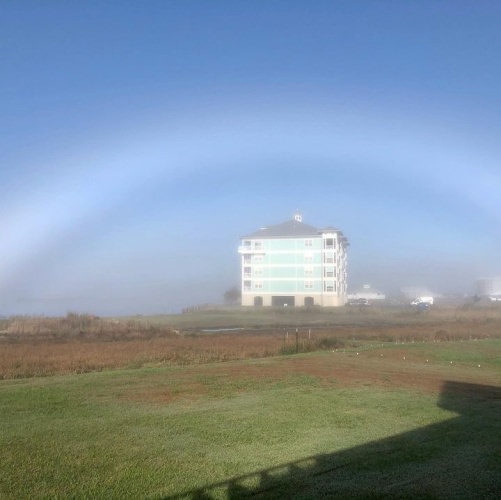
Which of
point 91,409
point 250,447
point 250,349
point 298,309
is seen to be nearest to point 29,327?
point 250,349

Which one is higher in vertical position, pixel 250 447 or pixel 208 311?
pixel 208 311

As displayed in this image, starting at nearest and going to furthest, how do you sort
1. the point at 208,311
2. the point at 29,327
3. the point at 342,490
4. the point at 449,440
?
the point at 342,490 < the point at 449,440 < the point at 29,327 < the point at 208,311

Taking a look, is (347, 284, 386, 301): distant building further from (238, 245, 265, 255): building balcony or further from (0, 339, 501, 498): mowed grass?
(0, 339, 501, 498): mowed grass

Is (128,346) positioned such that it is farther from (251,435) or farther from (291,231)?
(291,231)

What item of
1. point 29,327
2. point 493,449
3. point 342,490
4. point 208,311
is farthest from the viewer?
point 208,311

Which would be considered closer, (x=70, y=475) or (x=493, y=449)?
(x=70, y=475)

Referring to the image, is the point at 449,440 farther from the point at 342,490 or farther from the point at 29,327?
the point at 29,327
